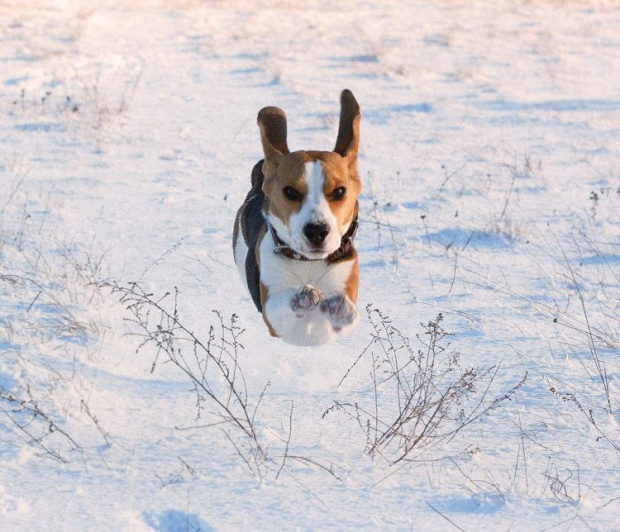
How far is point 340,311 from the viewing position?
14.4 ft

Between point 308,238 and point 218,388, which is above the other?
point 308,238

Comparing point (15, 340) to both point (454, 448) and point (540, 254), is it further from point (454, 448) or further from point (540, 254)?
point (540, 254)

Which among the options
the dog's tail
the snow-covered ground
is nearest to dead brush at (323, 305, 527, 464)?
the snow-covered ground

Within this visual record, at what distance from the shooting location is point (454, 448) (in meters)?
4.22

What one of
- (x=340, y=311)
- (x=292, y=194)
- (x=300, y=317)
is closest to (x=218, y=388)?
(x=300, y=317)

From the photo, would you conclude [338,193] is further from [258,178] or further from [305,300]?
[258,178]

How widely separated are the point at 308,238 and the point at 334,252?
446mm

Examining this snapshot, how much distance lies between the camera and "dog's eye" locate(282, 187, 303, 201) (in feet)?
13.3

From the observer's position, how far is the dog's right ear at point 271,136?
442 centimetres

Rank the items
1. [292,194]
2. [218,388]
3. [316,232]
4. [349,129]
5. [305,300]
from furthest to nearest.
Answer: [218,388] < [349,129] < [305,300] < [292,194] < [316,232]

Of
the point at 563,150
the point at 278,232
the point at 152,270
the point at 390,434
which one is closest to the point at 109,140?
the point at 152,270

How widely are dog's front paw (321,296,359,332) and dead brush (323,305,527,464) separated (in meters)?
0.08

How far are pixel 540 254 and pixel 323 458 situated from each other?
12.5ft

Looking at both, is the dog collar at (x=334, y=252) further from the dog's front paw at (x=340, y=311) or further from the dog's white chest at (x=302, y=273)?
the dog's front paw at (x=340, y=311)
